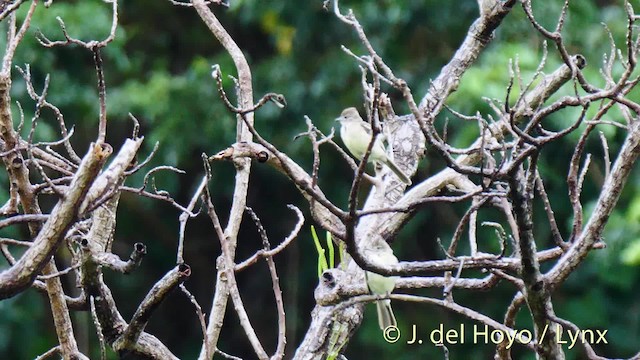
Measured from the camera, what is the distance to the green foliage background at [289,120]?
678cm

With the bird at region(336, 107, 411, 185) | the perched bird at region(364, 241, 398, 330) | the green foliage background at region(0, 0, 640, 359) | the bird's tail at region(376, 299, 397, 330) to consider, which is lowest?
the perched bird at region(364, 241, 398, 330)

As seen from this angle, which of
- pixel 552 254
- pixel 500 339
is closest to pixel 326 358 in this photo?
pixel 500 339

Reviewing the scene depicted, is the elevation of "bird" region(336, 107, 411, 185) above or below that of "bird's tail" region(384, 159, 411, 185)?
above

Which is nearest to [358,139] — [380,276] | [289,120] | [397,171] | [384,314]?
[397,171]

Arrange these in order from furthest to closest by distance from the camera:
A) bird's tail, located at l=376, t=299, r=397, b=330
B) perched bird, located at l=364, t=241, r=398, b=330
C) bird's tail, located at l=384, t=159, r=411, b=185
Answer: bird's tail, located at l=376, t=299, r=397, b=330 → bird's tail, located at l=384, t=159, r=411, b=185 → perched bird, located at l=364, t=241, r=398, b=330

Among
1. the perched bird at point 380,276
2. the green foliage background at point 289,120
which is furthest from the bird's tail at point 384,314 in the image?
the green foliage background at point 289,120

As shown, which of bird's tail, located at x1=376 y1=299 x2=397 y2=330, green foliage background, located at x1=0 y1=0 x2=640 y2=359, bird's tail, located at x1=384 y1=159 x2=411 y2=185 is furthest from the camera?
green foliage background, located at x1=0 y1=0 x2=640 y2=359

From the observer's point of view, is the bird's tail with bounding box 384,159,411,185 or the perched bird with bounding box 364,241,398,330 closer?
the perched bird with bounding box 364,241,398,330

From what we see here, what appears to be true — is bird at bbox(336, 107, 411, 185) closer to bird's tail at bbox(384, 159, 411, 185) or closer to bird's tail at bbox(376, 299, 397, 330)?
bird's tail at bbox(384, 159, 411, 185)

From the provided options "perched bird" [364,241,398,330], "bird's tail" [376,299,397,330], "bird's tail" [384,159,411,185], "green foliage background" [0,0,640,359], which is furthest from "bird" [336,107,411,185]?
"green foliage background" [0,0,640,359]

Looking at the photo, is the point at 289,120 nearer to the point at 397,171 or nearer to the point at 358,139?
the point at 358,139

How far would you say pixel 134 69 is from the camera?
812 centimetres

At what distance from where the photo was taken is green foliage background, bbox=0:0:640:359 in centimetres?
678

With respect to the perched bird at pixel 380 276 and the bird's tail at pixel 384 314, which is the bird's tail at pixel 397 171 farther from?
the bird's tail at pixel 384 314
